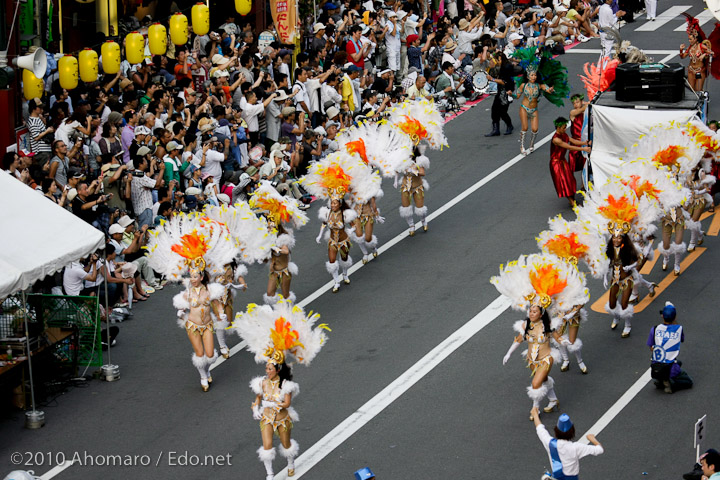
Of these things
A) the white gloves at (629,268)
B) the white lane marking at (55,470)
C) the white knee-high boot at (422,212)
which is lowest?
the white lane marking at (55,470)

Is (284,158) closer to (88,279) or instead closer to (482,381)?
(88,279)

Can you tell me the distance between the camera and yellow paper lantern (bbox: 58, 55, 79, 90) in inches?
792

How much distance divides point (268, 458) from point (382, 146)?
730 cm

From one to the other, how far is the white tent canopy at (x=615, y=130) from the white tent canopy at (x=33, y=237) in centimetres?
948

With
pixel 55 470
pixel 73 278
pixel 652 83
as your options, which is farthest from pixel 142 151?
pixel 652 83

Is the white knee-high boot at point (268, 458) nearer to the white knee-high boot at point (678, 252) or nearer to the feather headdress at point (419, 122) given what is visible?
the feather headdress at point (419, 122)

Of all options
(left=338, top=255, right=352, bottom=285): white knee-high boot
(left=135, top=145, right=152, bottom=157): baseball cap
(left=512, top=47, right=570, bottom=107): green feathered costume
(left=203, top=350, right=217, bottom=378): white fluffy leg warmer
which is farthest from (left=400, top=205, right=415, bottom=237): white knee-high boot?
(left=203, top=350, right=217, bottom=378): white fluffy leg warmer

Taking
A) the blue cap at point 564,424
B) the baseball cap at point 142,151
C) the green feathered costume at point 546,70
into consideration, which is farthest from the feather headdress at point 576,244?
the green feathered costume at point 546,70

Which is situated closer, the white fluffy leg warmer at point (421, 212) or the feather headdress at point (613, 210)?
the feather headdress at point (613, 210)

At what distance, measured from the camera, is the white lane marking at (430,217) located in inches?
695

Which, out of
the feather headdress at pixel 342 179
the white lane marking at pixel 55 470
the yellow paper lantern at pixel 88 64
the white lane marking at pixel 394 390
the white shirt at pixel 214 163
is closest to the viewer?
the white lane marking at pixel 55 470

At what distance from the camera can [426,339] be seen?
17500 mm

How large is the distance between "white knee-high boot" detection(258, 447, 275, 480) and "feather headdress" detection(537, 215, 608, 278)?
4.67 meters

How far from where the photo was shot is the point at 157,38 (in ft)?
73.8
